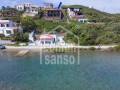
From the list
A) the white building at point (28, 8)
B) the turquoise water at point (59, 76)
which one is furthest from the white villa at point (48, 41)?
the white building at point (28, 8)

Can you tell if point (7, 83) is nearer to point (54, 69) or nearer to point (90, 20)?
point (54, 69)

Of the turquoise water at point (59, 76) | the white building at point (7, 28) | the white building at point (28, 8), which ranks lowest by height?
the turquoise water at point (59, 76)

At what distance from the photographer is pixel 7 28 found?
127 ft

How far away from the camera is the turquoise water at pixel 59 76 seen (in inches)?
578

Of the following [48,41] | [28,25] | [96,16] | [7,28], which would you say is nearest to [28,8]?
[96,16]

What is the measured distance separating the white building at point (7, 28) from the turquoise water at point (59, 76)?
1501 cm

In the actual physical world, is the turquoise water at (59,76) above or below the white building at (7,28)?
below

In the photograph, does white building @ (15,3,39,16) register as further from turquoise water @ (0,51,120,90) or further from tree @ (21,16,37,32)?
turquoise water @ (0,51,120,90)

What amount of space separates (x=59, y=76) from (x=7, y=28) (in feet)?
73.5

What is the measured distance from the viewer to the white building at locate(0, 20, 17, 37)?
37.9 m

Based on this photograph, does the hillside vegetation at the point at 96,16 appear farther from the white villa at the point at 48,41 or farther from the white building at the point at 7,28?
the white villa at the point at 48,41

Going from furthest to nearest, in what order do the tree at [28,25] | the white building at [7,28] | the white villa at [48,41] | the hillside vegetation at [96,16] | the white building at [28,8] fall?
1. the white building at [28,8]
2. the hillside vegetation at [96,16]
3. the tree at [28,25]
4. the white building at [7,28]
5. the white villa at [48,41]

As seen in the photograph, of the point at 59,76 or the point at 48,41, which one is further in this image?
the point at 48,41

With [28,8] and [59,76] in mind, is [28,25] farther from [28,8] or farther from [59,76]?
[59,76]
